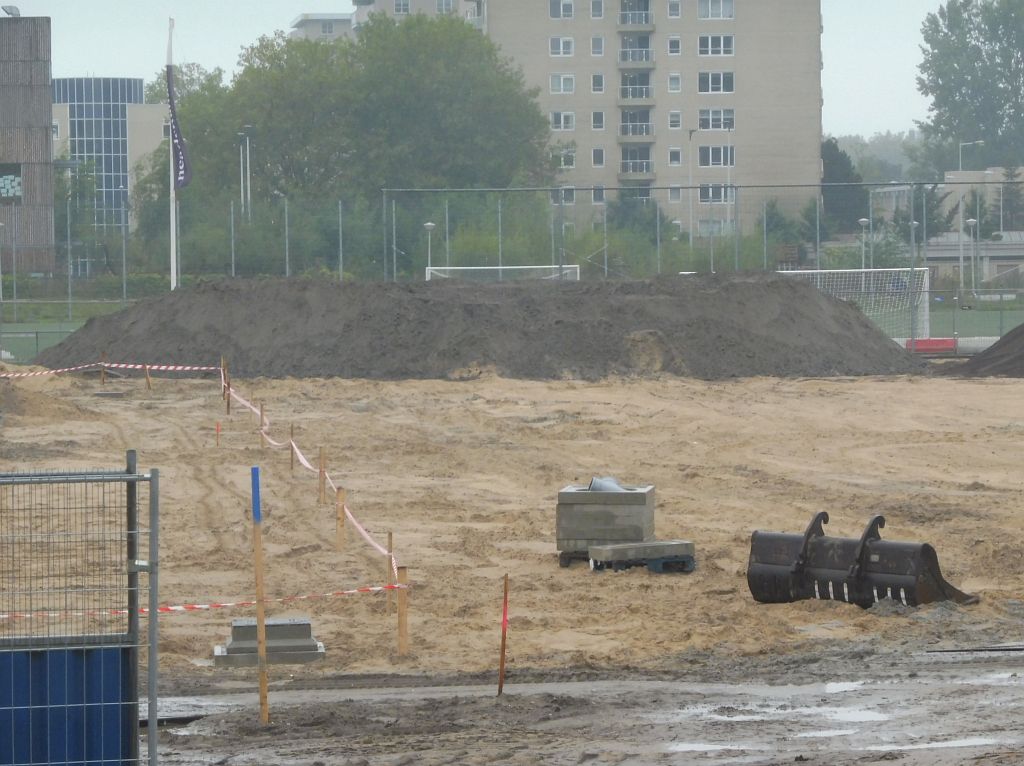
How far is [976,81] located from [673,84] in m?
46.4

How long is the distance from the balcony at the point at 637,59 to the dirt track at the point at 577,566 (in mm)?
62965

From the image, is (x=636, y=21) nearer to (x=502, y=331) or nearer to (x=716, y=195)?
(x=716, y=195)

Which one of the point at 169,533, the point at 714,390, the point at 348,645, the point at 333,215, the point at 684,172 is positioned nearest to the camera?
the point at 348,645

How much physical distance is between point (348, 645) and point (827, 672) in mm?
3491

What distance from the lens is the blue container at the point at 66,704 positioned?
6621 millimetres

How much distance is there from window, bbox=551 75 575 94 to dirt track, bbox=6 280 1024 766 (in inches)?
2546

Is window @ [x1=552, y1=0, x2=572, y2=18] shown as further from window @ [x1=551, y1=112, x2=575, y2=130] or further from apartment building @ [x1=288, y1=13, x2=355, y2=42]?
apartment building @ [x1=288, y1=13, x2=355, y2=42]

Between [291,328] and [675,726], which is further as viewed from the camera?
[291,328]

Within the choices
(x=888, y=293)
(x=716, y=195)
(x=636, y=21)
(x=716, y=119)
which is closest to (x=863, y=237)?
(x=888, y=293)

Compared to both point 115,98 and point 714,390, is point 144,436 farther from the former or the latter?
point 115,98

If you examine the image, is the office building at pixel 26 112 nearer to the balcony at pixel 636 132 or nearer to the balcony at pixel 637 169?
the balcony at pixel 636 132

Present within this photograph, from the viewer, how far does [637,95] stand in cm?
9431

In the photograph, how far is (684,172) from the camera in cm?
9294

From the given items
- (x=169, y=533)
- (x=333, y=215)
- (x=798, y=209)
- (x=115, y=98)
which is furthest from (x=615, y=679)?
(x=115, y=98)
